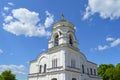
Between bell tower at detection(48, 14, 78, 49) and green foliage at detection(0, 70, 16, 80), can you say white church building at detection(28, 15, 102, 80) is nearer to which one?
bell tower at detection(48, 14, 78, 49)

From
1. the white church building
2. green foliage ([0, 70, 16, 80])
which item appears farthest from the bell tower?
green foliage ([0, 70, 16, 80])

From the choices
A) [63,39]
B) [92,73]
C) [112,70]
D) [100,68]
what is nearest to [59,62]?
[63,39]

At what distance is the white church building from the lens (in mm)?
32875

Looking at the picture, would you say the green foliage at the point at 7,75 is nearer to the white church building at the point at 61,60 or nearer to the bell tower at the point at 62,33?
the white church building at the point at 61,60

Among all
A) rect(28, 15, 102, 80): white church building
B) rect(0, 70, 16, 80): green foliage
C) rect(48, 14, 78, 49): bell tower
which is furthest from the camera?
rect(0, 70, 16, 80): green foliage

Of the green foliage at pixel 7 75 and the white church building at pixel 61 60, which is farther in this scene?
the green foliage at pixel 7 75

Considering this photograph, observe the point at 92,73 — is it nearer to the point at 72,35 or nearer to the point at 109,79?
the point at 72,35

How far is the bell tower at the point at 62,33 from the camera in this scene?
118ft

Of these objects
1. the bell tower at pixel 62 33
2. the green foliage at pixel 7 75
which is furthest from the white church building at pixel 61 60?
the green foliage at pixel 7 75

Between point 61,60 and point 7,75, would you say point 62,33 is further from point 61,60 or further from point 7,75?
point 7,75

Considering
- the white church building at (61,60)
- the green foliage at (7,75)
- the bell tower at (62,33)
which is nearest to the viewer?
the white church building at (61,60)

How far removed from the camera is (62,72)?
105 feet

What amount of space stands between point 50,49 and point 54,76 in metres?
5.65

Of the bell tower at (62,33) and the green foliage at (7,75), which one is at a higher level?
the bell tower at (62,33)
